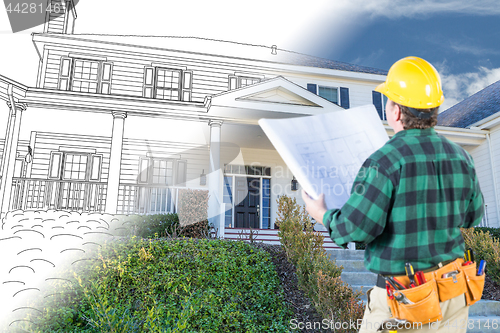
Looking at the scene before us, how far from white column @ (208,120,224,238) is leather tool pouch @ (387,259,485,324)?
7211mm

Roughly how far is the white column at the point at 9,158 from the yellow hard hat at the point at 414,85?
10.1 m

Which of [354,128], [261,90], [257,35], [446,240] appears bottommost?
[446,240]

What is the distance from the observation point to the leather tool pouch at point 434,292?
4.76ft

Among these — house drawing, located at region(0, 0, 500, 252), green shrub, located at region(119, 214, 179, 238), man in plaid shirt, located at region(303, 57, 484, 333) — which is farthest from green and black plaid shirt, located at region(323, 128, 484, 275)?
house drawing, located at region(0, 0, 500, 252)

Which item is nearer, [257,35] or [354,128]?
[354,128]

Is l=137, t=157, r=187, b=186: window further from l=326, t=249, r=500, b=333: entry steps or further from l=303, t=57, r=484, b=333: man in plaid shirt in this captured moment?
l=303, t=57, r=484, b=333: man in plaid shirt

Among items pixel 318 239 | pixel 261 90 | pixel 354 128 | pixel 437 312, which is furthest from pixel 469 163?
pixel 261 90

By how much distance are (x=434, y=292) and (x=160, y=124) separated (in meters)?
10.2

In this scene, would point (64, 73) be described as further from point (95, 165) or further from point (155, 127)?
point (155, 127)

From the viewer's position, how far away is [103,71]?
522 inches

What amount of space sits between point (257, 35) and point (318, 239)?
1236 centimetres

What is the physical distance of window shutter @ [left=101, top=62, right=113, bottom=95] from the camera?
13148 mm

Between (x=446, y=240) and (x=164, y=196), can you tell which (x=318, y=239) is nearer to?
(x=446, y=240)

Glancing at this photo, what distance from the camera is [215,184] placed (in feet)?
30.2
